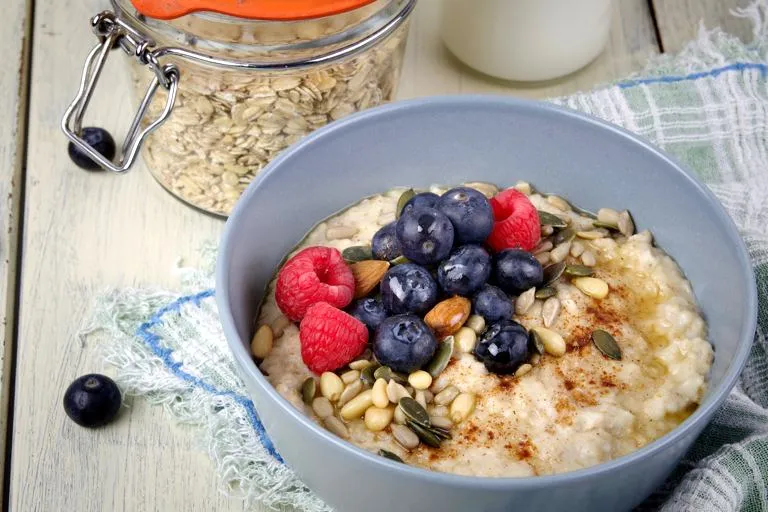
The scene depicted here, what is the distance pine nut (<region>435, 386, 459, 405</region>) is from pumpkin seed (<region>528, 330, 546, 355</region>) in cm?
11

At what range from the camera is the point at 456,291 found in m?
1.26

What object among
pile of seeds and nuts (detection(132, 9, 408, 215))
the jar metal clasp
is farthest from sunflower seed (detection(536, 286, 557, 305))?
the jar metal clasp

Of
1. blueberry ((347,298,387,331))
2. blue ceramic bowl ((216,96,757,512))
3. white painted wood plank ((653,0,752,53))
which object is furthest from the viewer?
white painted wood plank ((653,0,752,53))

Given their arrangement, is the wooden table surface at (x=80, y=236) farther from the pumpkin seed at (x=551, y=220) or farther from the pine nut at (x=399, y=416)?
the pumpkin seed at (x=551, y=220)

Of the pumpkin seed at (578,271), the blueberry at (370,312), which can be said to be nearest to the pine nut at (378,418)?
the blueberry at (370,312)

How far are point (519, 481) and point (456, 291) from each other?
31cm

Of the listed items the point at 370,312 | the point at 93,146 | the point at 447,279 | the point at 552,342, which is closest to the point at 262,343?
the point at 370,312

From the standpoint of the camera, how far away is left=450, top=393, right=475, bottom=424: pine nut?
46.3 inches

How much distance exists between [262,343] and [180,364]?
0.23 metres

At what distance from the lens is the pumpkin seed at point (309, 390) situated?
1.21 meters

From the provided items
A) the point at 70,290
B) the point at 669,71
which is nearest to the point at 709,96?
the point at 669,71

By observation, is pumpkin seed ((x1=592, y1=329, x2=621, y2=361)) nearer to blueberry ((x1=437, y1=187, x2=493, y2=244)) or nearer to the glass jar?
blueberry ((x1=437, y1=187, x2=493, y2=244))

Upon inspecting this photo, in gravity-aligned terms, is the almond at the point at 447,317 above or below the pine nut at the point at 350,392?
above

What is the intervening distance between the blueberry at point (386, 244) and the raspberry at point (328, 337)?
5.1 inches
